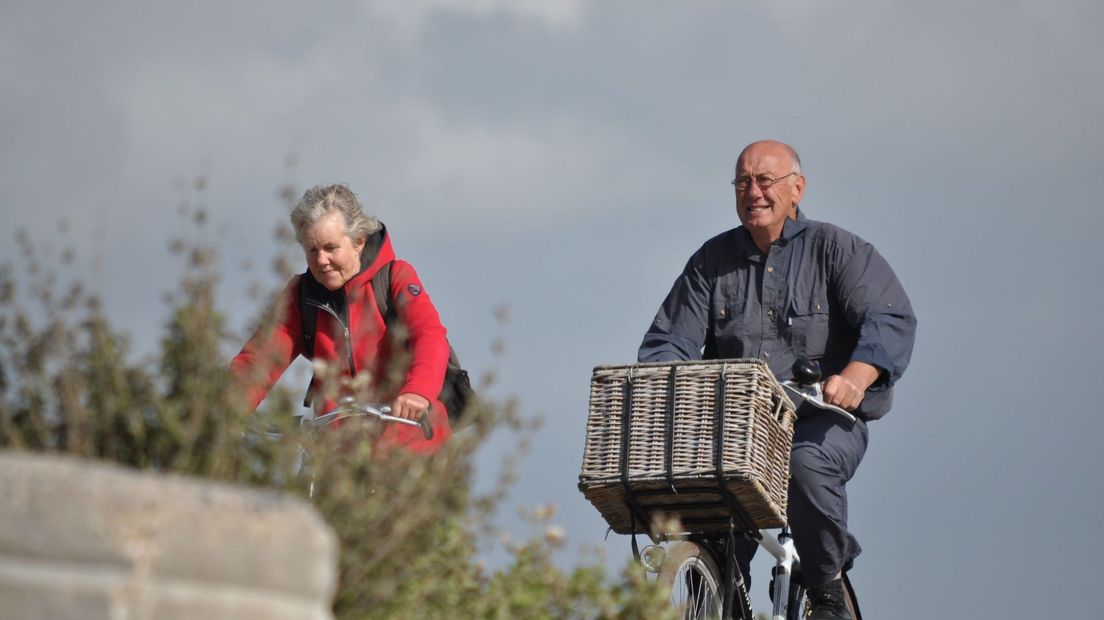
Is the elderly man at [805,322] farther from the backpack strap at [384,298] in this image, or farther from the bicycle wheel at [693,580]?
the backpack strap at [384,298]

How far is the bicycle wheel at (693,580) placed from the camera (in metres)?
6.38

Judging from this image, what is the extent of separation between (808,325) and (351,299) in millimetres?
1946

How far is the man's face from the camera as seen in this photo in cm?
727

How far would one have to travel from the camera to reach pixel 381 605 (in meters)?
3.98

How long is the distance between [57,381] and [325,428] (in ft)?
2.58

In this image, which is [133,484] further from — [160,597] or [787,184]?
[787,184]

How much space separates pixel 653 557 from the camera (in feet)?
20.7

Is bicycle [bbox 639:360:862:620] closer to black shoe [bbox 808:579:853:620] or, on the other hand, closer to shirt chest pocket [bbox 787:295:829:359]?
black shoe [bbox 808:579:853:620]

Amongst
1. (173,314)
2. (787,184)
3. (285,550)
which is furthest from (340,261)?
(285,550)

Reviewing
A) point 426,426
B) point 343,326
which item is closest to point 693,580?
point 426,426

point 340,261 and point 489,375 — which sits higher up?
point 340,261

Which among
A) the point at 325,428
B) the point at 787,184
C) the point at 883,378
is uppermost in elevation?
the point at 787,184

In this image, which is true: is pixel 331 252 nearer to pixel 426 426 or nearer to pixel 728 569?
pixel 426 426

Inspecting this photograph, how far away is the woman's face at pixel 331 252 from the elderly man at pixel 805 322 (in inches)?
53.4
